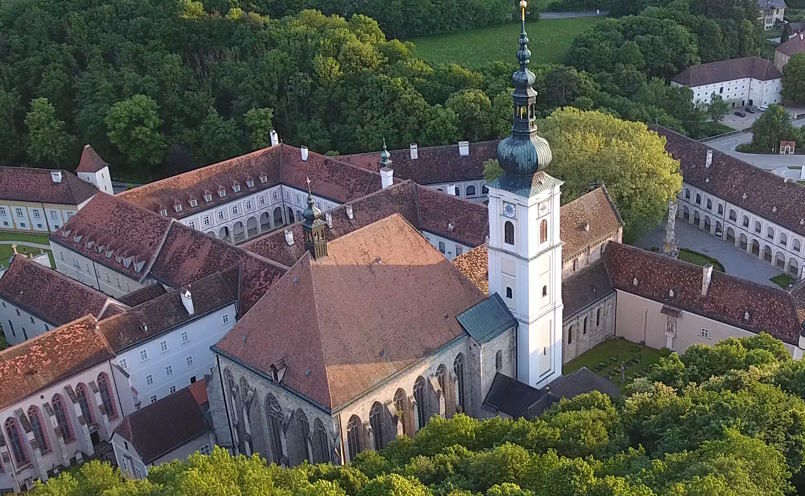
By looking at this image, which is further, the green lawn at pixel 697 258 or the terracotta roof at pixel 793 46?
the terracotta roof at pixel 793 46

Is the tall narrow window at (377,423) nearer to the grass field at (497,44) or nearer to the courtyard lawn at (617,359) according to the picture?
the courtyard lawn at (617,359)

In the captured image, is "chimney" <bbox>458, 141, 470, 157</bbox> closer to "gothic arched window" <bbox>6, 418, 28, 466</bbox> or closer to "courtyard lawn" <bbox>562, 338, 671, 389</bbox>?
"courtyard lawn" <bbox>562, 338, 671, 389</bbox>

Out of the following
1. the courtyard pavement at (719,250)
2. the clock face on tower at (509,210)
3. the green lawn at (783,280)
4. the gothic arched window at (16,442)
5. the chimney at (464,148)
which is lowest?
the green lawn at (783,280)

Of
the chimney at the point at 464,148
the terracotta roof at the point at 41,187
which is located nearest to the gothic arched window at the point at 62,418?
the terracotta roof at the point at 41,187

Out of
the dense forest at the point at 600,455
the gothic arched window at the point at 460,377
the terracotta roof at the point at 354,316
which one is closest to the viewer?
the dense forest at the point at 600,455

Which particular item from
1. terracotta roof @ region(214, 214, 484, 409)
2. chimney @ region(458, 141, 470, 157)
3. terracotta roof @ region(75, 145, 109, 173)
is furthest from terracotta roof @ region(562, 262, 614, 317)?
terracotta roof @ region(75, 145, 109, 173)

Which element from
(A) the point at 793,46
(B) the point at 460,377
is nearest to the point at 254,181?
(B) the point at 460,377
